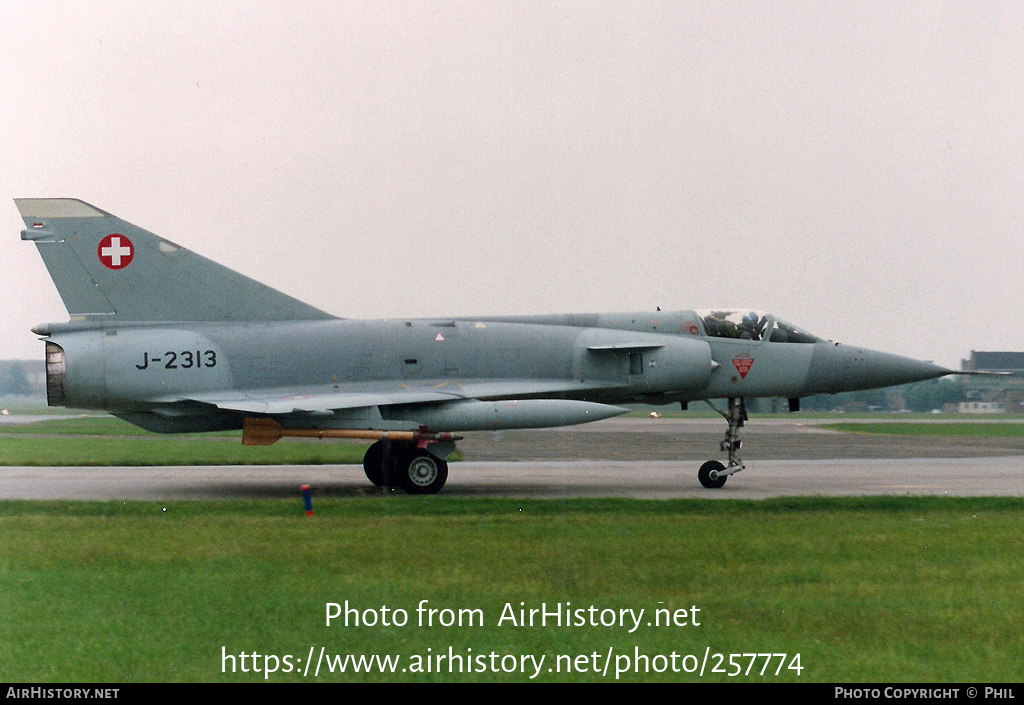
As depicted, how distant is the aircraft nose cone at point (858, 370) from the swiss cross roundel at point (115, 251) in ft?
37.1

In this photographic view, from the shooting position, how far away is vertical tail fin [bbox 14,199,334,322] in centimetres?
1692

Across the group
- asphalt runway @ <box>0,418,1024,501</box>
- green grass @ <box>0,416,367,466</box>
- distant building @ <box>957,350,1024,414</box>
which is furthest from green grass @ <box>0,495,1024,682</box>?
distant building @ <box>957,350,1024,414</box>

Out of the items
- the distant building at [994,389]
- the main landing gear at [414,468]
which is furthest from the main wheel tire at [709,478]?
the distant building at [994,389]

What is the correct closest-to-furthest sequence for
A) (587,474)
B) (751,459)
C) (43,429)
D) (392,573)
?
(392,573) → (587,474) → (751,459) → (43,429)

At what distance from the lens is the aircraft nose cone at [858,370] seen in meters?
18.7

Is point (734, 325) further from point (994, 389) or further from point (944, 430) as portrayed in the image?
point (994, 389)

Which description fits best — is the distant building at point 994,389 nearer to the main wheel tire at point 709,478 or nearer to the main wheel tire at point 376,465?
the main wheel tire at point 709,478

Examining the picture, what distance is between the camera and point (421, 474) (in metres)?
16.9

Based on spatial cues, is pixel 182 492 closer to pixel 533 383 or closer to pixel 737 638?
pixel 533 383

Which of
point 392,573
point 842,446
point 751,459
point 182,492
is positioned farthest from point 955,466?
point 392,573

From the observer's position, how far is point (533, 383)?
58.1ft

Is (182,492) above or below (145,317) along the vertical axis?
below

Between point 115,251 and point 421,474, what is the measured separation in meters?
5.89

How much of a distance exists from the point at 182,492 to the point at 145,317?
2.78 meters
